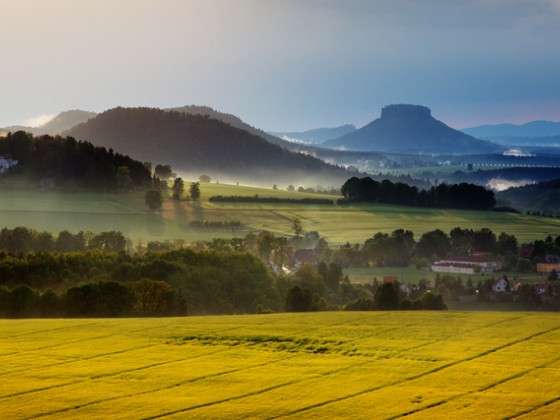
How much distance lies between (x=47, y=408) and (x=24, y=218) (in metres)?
121

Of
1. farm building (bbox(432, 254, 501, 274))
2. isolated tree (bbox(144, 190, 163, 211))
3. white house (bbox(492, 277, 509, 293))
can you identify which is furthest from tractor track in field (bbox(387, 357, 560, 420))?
isolated tree (bbox(144, 190, 163, 211))

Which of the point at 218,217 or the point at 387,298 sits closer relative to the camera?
the point at 387,298

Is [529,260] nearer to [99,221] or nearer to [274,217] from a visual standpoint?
[274,217]

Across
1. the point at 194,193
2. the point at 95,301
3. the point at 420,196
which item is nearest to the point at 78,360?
the point at 95,301

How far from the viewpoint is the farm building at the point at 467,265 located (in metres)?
119

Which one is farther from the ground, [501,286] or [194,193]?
[194,193]

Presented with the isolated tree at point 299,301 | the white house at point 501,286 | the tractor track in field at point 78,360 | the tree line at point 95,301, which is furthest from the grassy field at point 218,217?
the tractor track in field at point 78,360

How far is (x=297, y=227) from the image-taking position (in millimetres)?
153500

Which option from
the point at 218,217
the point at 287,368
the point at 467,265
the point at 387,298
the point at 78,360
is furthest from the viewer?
the point at 218,217

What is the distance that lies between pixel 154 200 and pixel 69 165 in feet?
94.2

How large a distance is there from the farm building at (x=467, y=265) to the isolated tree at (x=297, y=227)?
93.9ft

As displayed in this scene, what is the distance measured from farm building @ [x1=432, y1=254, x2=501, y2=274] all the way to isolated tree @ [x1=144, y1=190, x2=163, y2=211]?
55076 mm

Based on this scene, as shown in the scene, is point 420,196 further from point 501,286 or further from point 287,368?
point 287,368

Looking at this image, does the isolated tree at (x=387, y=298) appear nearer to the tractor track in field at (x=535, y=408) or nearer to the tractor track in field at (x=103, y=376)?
the tractor track in field at (x=103, y=376)
